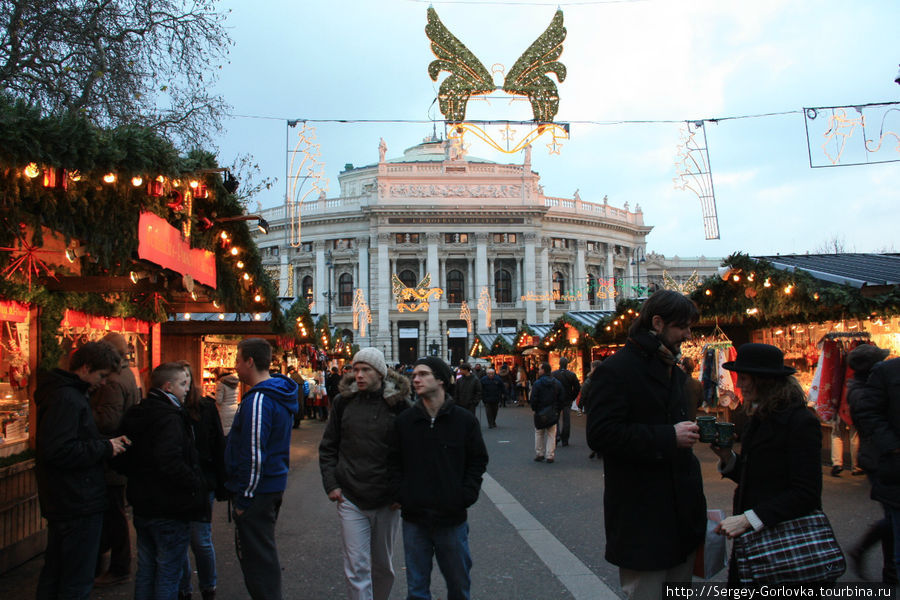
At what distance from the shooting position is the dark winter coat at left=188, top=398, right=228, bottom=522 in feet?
16.0

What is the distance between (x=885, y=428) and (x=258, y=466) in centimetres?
376

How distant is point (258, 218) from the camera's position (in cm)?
746

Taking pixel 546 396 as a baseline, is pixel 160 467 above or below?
above

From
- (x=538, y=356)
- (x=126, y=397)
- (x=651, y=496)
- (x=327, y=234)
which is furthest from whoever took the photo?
(x=327, y=234)

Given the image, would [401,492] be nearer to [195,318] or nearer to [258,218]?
[258,218]

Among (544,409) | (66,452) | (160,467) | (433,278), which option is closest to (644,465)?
(160,467)

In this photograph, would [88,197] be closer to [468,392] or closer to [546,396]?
[546,396]

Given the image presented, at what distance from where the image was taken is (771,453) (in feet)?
9.77

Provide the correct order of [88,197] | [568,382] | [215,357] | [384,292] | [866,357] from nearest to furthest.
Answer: [88,197] → [866,357] → [568,382] → [215,357] → [384,292]

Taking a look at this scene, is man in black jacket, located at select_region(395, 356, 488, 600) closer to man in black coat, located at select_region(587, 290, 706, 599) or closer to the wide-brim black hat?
man in black coat, located at select_region(587, 290, 706, 599)

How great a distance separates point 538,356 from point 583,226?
36.6 metres

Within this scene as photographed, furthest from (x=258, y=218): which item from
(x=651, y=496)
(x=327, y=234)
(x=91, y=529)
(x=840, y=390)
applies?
(x=327, y=234)

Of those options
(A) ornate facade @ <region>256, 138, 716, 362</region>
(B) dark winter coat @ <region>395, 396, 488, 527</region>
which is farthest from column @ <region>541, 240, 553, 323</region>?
(B) dark winter coat @ <region>395, 396, 488, 527</region>

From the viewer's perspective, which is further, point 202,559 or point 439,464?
point 202,559
